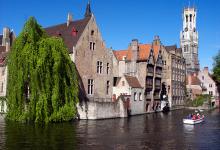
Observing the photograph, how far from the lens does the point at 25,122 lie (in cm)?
4041

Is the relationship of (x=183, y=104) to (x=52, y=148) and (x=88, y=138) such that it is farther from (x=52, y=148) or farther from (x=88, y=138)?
(x=52, y=148)

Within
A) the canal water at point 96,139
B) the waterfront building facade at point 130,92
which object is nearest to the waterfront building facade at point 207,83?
the waterfront building facade at point 130,92

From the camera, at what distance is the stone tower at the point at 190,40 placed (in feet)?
505

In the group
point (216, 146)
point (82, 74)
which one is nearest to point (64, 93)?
point (82, 74)

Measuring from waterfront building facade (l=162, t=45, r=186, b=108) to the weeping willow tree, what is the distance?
43452mm

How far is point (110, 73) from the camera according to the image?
198 feet

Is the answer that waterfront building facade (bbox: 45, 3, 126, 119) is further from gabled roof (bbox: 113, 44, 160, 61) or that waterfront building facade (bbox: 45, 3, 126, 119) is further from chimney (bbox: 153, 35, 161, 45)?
chimney (bbox: 153, 35, 161, 45)

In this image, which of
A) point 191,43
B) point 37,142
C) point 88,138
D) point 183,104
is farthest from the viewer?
point 191,43

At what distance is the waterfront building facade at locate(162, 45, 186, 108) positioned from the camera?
82125 mm

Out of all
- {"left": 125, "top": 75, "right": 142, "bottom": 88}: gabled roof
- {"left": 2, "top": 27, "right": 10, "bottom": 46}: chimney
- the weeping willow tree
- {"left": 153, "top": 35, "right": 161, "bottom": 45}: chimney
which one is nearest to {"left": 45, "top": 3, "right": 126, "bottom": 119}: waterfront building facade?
{"left": 125, "top": 75, "right": 142, "bottom": 88}: gabled roof

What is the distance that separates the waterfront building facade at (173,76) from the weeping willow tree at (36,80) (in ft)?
143

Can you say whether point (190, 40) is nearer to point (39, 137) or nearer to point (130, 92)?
point (130, 92)

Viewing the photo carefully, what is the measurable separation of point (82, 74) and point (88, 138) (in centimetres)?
2412

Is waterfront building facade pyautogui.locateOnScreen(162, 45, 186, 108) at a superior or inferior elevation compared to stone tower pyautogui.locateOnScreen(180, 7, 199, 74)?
inferior
